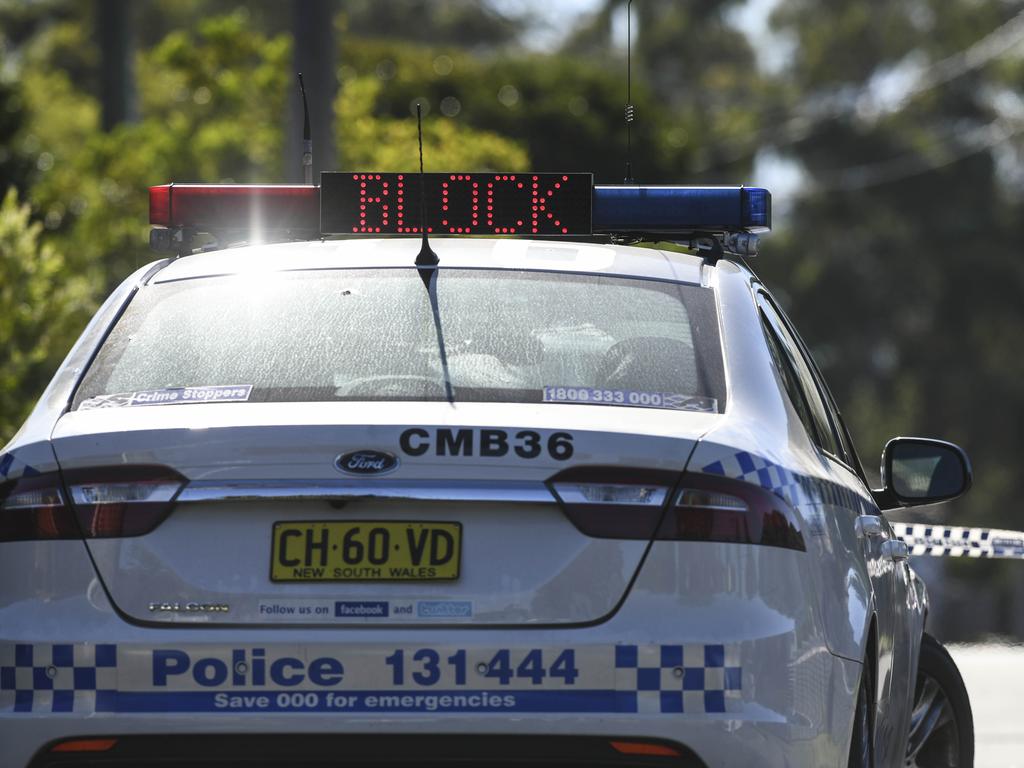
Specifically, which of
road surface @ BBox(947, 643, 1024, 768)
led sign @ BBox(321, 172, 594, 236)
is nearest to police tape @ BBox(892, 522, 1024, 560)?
road surface @ BBox(947, 643, 1024, 768)

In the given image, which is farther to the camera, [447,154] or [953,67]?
[953,67]

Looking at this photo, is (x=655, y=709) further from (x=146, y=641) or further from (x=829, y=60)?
(x=829, y=60)

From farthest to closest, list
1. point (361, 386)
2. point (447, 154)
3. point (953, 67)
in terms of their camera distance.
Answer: point (953, 67)
point (447, 154)
point (361, 386)

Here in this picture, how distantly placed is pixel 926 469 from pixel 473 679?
2020 mm

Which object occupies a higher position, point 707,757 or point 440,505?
point 440,505

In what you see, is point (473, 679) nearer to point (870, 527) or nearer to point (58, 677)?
point (58, 677)

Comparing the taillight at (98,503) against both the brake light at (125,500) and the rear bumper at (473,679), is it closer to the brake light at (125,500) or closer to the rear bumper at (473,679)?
the brake light at (125,500)

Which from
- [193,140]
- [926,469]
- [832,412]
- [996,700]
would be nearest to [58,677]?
[832,412]

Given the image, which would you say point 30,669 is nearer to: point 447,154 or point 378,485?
point 378,485

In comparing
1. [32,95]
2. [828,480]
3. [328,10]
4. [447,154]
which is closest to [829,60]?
[32,95]

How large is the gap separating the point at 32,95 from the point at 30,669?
129 ft

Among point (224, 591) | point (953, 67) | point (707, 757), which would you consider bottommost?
point (707, 757)

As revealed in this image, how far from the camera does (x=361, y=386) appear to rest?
4.43 m

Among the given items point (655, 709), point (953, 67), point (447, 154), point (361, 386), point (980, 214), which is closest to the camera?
point (655, 709)
